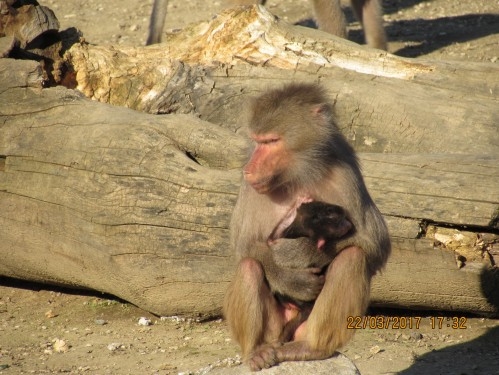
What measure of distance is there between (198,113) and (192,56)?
0.60 metres

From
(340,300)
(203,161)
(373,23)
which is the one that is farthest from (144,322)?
(373,23)

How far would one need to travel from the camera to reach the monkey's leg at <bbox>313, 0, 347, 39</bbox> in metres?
9.45

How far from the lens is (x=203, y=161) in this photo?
547cm

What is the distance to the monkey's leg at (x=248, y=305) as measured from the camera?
3.71m

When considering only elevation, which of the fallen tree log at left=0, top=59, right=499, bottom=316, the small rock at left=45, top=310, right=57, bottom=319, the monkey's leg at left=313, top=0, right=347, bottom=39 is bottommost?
the small rock at left=45, top=310, right=57, bottom=319

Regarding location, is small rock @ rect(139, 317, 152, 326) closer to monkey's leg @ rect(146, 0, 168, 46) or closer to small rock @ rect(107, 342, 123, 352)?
small rock @ rect(107, 342, 123, 352)

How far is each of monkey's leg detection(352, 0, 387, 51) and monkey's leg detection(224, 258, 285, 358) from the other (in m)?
6.47

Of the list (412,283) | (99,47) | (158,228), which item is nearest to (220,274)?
(158,228)

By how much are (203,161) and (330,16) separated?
4505 millimetres

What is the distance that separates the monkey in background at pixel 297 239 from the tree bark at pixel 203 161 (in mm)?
272

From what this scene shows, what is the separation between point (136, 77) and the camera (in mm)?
6273

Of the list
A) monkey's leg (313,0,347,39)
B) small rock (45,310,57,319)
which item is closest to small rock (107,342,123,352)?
small rock (45,310,57,319)

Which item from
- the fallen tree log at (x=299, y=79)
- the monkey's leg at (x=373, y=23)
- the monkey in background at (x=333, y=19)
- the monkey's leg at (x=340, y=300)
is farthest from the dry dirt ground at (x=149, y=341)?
the monkey's leg at (x=373, y=23)

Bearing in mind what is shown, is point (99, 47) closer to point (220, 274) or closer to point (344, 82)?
point (344, 82)
